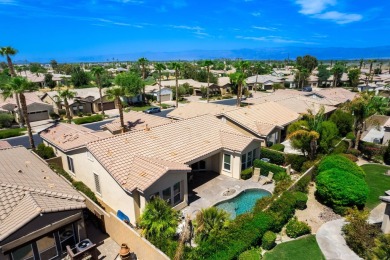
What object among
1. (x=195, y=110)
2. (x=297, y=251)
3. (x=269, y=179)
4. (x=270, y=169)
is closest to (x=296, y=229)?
(x=297, y=251)

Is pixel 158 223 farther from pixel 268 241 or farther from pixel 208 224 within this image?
pixel 268 241

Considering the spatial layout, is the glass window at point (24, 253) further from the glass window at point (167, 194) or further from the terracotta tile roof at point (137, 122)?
the terracotta tile roof at point (137, 122)

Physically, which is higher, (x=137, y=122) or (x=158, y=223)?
(x=137, y=122)

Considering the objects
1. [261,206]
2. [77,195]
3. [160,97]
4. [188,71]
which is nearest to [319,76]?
[188,71]

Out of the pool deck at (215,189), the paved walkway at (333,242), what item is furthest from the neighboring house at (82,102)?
the paved walkway at (333,242)

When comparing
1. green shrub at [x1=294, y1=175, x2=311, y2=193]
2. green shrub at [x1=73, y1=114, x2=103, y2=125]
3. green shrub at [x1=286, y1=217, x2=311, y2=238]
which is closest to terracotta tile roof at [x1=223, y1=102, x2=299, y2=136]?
green shrub at [x1=294, y1=175, x2=311, y2=193]
